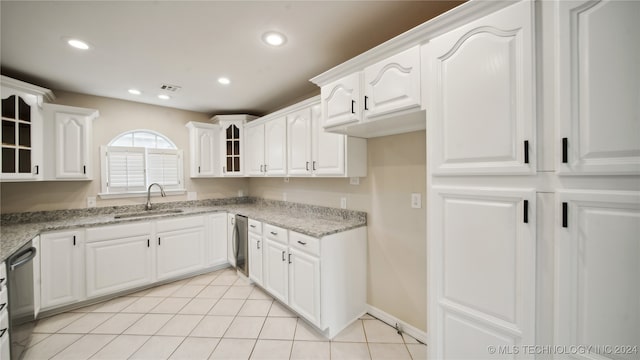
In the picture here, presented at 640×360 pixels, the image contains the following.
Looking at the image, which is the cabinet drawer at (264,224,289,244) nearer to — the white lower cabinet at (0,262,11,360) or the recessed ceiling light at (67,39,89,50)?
the white lower cabinet at (0,262,11,360)

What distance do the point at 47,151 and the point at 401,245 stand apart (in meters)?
3.80

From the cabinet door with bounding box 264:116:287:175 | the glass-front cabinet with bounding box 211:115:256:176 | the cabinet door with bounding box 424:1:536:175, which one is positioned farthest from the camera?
the glass-front cabinet with bounding box 211:115:256:176

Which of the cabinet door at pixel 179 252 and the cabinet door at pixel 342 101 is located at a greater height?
the cabinet door at pixel 342 101

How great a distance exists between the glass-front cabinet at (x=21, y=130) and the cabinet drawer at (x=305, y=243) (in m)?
2.73

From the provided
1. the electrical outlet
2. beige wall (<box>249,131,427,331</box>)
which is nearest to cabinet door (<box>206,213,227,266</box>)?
beige wall (<box>249,131,427,331</box>)

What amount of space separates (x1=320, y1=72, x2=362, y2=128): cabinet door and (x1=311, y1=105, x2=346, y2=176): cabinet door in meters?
0.27

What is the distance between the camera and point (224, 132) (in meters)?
3.75

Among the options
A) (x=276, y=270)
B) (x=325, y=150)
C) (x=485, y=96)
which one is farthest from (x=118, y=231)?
(x=485, y=96)

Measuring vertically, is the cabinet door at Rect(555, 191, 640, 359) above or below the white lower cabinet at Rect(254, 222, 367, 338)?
above

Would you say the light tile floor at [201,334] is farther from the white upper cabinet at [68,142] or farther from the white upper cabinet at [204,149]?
the white upper cabinet at [204,149]

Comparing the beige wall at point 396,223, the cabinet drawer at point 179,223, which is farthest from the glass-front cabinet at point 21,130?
the beige wall at point 396,223

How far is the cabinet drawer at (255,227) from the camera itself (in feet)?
9.03

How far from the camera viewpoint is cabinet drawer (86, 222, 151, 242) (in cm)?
254

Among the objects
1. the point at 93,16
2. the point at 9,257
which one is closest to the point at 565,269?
the point at 93,16
